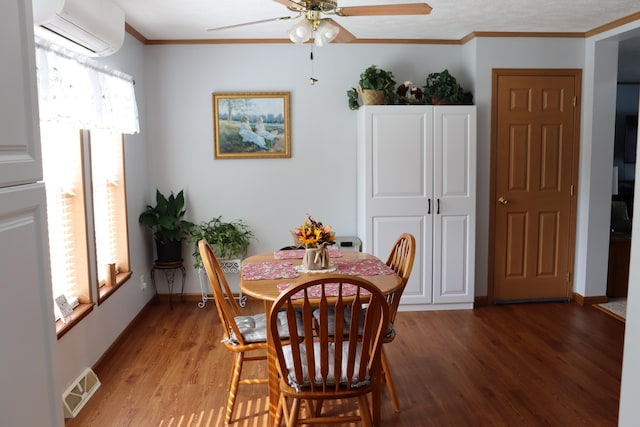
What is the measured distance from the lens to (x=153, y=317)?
4.38m

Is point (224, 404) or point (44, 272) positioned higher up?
point (44, 272)

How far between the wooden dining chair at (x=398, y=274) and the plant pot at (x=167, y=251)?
7.28 ft

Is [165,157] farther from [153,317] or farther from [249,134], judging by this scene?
[153,317]

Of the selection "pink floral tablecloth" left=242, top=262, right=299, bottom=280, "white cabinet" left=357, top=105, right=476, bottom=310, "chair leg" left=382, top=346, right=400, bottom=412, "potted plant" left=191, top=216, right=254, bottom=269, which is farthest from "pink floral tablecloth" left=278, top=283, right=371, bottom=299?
"potted plant" left=191, top=216, right=254, bottom=269

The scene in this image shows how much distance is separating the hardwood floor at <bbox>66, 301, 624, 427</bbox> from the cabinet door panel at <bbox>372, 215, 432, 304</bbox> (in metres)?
0.23

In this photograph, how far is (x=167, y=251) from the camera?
457cm

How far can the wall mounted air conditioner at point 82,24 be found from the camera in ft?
7.53

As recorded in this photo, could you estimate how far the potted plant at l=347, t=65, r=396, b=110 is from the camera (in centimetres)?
430

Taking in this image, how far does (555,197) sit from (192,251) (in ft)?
10.9

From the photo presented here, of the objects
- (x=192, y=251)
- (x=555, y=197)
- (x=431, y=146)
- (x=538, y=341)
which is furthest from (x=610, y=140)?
(x=192, y=251)

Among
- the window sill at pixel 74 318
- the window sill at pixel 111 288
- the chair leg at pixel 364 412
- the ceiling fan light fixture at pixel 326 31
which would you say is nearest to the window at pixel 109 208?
the window sill at pixel 111 288

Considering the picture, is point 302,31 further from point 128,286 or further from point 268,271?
point 128,286

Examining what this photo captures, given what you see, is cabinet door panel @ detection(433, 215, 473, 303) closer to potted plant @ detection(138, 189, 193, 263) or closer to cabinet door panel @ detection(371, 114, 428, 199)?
cabinet door panel @ detection(371, 114, 428, 199)

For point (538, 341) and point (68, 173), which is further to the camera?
point (538, 341)
